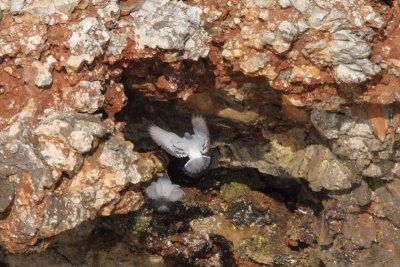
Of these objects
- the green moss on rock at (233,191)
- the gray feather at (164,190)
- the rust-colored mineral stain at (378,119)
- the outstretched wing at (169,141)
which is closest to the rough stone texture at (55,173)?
the outstretched wing at (169,141)

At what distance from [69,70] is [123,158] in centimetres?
71

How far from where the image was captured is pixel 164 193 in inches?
266

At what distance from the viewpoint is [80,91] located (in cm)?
411

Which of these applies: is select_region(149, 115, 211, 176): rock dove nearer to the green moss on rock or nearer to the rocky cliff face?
the rocky cliff face

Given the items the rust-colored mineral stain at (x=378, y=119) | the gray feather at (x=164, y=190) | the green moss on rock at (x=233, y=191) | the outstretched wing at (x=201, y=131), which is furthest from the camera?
the green moss on rock at (x=233, y=191)

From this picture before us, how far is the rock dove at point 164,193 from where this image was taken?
669 cm

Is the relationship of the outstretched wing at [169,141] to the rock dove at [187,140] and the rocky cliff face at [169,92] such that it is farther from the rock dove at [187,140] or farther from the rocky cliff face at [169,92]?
the rocky cliff face at [169,92]

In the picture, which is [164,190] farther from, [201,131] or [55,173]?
[55,173]

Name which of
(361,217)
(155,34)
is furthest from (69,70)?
Result: (361,217)

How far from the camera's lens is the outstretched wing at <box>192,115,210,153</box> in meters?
5.45

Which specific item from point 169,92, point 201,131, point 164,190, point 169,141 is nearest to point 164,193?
point 164,190

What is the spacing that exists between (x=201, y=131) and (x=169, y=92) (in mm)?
838

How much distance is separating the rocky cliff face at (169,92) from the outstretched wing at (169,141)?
182 mm

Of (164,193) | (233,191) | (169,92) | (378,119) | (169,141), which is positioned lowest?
(233,191)
